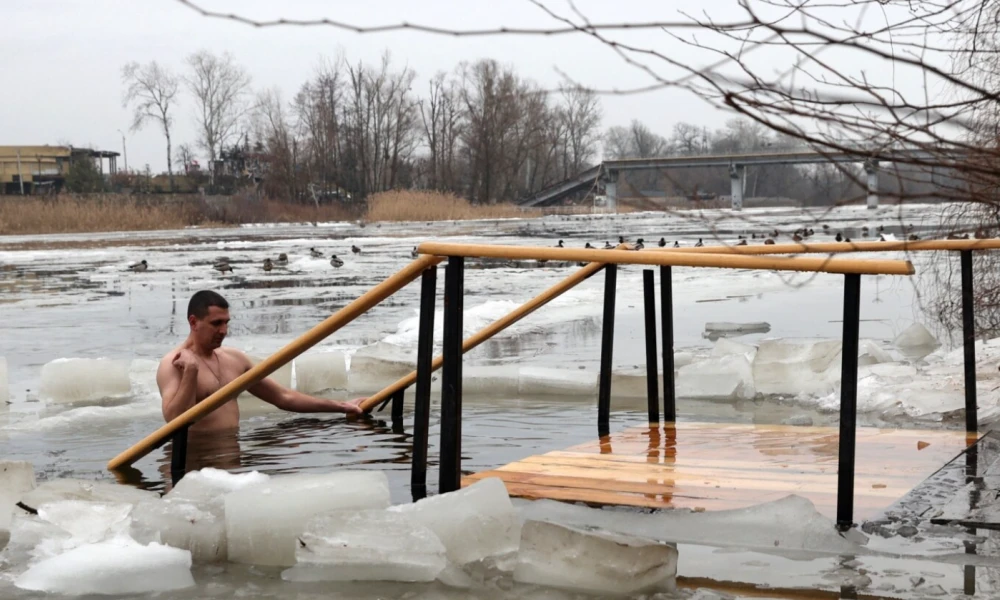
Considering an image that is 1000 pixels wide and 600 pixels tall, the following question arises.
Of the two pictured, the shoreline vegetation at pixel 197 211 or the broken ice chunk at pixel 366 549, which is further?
the shoreline vegetation at pixel 197 211

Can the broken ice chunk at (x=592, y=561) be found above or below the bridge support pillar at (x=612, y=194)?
below

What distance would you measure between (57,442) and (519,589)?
3731 mm

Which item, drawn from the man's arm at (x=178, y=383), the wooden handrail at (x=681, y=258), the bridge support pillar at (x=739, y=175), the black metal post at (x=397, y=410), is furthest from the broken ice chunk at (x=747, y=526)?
the black metal post at (x=397, y=410)

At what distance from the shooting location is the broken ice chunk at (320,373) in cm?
757

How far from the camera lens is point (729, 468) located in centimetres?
426

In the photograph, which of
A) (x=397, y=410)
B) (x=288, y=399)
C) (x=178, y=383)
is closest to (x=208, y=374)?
(x=178, y=383)

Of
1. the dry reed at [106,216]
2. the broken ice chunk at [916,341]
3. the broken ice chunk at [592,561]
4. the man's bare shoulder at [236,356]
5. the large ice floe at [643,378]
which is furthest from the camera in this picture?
the dry reed at [106,216]

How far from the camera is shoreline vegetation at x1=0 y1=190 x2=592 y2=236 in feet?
131

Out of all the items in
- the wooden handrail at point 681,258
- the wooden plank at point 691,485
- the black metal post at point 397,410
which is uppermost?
the wooden handrail at point 681,258

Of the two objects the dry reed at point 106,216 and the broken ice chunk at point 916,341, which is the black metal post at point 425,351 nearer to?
the broken ice chunk at point 916,341

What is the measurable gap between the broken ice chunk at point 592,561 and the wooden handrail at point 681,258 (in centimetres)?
86

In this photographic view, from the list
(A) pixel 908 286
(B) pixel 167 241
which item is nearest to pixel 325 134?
(B) pixel 167 241

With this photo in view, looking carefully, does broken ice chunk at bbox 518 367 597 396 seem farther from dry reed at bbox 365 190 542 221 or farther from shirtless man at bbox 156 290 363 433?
dry reed at bbox 365 190 542 221

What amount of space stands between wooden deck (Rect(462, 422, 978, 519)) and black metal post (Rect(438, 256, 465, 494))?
286mm
